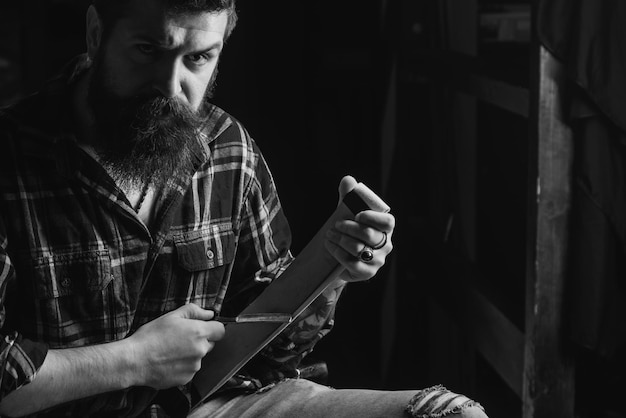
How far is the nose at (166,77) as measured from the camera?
1.85 m

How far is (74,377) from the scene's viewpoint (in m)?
1.73

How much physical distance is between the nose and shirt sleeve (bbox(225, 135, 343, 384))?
0.37m

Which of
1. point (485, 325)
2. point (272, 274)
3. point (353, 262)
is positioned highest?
point (353, 262)

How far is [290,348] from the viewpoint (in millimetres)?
2113

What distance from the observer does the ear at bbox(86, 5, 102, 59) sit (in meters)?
1.91

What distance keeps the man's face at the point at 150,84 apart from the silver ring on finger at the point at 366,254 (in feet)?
1.33

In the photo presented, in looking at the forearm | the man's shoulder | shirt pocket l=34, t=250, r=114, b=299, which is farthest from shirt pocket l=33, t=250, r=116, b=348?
the man's shoulder

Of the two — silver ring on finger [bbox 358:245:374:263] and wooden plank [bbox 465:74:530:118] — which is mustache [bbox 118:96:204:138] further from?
wooden plank [bbox 465:74:530:118]

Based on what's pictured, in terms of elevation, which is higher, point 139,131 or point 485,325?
point 139,131

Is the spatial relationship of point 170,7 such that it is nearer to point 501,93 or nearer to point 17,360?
point 17,360

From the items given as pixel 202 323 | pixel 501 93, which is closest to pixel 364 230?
pixel 202 323

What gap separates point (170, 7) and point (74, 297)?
0.57 meters

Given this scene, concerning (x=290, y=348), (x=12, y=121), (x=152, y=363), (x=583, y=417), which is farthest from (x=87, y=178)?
(x=583, y=417)

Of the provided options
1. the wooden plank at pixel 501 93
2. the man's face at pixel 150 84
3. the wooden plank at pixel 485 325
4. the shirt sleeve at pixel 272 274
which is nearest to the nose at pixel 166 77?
the man's face at pixel 150 84
